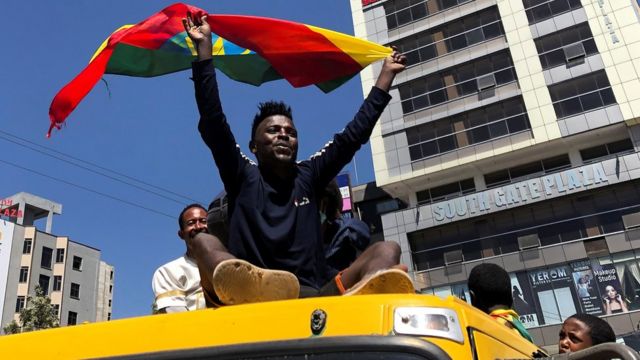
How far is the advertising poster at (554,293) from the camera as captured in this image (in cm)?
2133

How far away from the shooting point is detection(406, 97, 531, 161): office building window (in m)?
24.9

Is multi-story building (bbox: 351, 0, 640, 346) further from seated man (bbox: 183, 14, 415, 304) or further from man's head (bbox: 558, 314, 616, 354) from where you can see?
seated man (bbox: 183, 14, 415, 304)

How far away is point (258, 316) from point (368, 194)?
102ft

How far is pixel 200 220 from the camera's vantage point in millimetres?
3438

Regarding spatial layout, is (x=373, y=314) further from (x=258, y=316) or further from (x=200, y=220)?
(x=200, y=220)

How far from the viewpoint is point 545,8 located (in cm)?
Result: 2536

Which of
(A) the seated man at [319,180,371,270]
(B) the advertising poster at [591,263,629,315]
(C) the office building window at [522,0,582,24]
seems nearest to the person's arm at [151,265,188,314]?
(A) the seated man at [319,180,371,270]

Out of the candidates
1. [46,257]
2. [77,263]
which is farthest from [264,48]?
[77,263]

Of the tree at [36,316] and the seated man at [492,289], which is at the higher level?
the tree at [36,316]

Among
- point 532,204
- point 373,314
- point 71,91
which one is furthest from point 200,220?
point 532,204

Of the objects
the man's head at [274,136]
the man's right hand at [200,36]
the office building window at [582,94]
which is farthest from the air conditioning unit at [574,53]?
the man's right hand at [200,36]

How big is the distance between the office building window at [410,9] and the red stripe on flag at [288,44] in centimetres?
Result: 2560

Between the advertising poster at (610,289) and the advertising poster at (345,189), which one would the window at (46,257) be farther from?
the advertising poster at (610,289)

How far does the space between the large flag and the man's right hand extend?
4.07 feet
